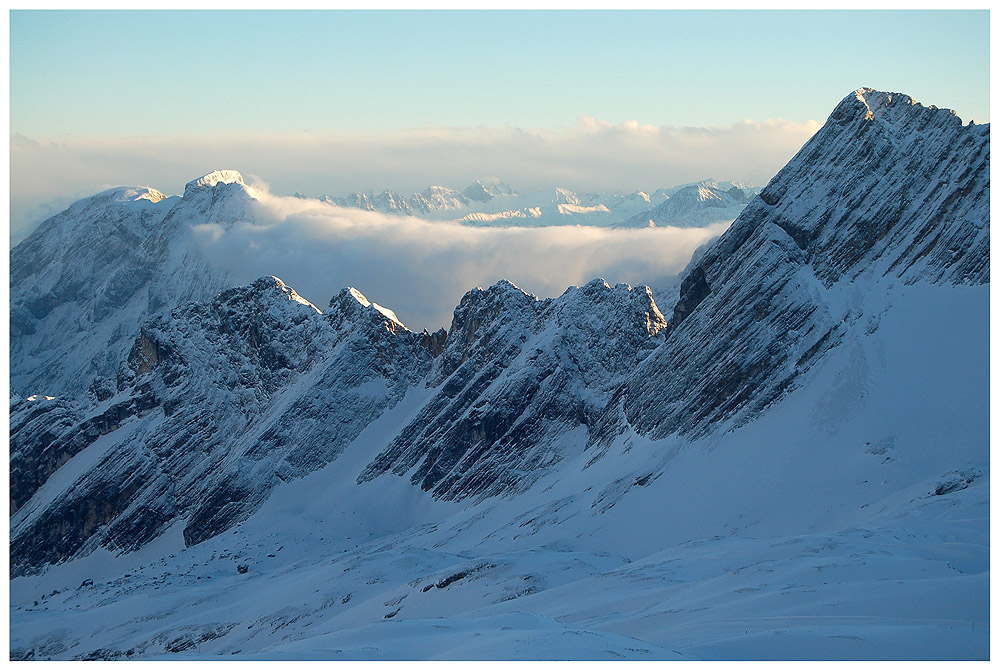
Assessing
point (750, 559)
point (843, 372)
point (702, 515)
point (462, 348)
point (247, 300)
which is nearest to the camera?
point (750, 559)

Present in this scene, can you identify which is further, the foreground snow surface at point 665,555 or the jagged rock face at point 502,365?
the jagged rock face at point 502,365

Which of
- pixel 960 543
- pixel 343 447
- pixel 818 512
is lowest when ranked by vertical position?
pixel 343 447

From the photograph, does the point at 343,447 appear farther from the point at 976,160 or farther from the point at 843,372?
the point at 976,160

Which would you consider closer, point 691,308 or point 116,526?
point 691,308

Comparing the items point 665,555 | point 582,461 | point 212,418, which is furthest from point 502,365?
point 665,555

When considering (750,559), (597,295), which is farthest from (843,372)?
(597,295)

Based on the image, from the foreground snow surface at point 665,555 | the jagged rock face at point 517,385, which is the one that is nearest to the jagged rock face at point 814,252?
the foreground snow surface at point 665,555

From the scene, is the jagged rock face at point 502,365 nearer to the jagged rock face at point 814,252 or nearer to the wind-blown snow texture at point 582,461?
the jagged rock face at point 814,252
